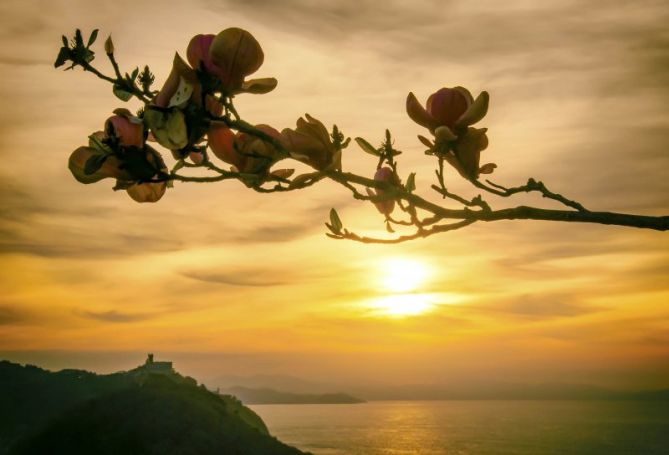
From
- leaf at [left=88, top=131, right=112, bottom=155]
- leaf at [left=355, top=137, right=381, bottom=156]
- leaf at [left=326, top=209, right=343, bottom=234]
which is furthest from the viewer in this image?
leaf at [left=326, top=209, right=343, bottom=234]

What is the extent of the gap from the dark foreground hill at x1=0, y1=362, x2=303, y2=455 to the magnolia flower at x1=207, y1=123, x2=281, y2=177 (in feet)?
478

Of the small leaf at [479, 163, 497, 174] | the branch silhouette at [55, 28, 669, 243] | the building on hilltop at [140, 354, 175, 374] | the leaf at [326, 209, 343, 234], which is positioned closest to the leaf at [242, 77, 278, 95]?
the branch silhouette at [55, 28, 669, 243]

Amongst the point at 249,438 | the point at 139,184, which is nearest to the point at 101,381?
the point at 249,438

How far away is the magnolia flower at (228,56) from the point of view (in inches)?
82.3

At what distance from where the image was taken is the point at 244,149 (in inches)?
91.9

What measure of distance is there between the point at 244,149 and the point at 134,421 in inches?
6011

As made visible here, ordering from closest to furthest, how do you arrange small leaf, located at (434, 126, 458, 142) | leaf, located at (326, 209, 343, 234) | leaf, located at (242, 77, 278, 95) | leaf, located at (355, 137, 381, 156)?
1. leaf, located at (242, 77, 278, 95)
2. small leaf, located at (434, 126, 458, 142)
3. leaf, located at (355, 137, 381, 156)
4. leaf, located at (326, 209, 343, 234)

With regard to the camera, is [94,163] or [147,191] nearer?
[94,163]

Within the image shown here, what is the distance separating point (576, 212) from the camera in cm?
257

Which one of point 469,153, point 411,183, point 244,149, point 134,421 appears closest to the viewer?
point 244,149

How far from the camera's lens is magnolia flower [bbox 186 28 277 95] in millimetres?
2090

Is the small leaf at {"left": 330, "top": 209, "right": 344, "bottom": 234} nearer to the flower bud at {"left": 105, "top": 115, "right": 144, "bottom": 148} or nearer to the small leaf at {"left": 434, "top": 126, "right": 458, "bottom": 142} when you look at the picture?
the small leaf at {"left": 434, "top": 126, "right": 458, "bottom": 142}

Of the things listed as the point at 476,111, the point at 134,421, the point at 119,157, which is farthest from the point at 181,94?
the point at 134,421

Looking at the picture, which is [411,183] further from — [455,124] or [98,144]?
[98,144]
